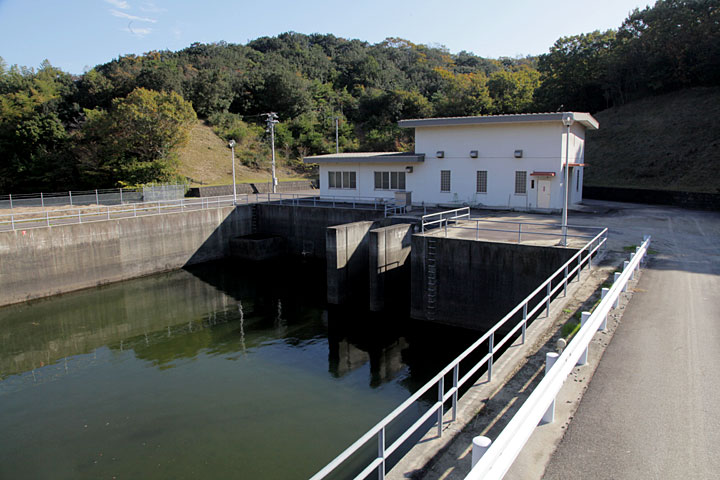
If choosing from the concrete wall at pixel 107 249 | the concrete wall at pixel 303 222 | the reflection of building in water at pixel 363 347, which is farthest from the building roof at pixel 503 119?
the reflection of building in water at pixel 363 347

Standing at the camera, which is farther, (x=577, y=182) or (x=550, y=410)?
(x=577, y=182)

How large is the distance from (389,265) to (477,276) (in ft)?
13.2

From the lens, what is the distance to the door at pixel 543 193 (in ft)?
85.9

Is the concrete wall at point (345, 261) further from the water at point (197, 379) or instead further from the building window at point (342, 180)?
the building window at point (342, 180)

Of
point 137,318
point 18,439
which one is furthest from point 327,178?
point 18,439

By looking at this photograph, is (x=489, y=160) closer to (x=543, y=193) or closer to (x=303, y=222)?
(x=543, y=193)

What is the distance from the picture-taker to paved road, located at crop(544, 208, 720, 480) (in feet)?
17.3

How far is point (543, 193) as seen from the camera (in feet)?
86.3

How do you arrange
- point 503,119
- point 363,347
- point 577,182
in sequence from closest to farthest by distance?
point 363,347 < point 503,119 < point 577,182

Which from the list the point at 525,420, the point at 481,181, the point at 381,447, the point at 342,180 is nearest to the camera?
the point at 525,420

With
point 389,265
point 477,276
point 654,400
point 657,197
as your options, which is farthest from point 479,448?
point 657,197

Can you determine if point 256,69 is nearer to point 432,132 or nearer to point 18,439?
point 432,132

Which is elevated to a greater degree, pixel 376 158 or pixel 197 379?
pixel 376 158

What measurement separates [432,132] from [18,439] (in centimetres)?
2477
